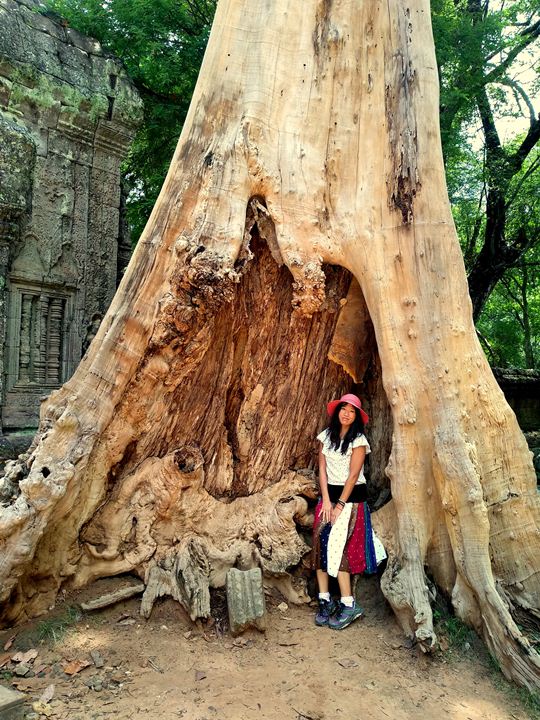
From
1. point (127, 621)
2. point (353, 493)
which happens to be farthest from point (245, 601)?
point (353, 493)

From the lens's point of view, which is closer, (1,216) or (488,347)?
(1,216)

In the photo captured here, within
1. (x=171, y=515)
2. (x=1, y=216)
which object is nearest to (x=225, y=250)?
(x=171, y=515)

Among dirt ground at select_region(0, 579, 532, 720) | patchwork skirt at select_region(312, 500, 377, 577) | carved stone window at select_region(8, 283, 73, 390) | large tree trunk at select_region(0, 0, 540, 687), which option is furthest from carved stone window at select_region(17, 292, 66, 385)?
patchwork skirt at select_region(312, 500, 377, 577)

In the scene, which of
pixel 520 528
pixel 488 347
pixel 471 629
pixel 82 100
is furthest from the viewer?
pixel 488 347

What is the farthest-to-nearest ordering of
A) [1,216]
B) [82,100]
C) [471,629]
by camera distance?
1. [82,100]
2. [1,216]
3. [471,629]

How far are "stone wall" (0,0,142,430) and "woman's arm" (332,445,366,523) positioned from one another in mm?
3285

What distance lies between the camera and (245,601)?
3072mm

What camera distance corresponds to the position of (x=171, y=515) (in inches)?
135

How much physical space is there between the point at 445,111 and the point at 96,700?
8.24 metres

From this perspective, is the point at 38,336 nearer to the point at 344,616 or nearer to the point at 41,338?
the point at 41,338

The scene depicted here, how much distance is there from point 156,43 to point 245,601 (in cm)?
670

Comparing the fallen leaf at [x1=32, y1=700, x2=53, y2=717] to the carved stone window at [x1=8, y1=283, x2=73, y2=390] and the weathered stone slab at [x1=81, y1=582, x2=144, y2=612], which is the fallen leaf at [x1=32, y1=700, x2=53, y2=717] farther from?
the carved stone window at [x1=8, y1=283, x2=73, y2=390]

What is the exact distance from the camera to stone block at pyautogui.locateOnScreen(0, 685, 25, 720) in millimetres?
2254

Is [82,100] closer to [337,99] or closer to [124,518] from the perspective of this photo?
[337,99]
